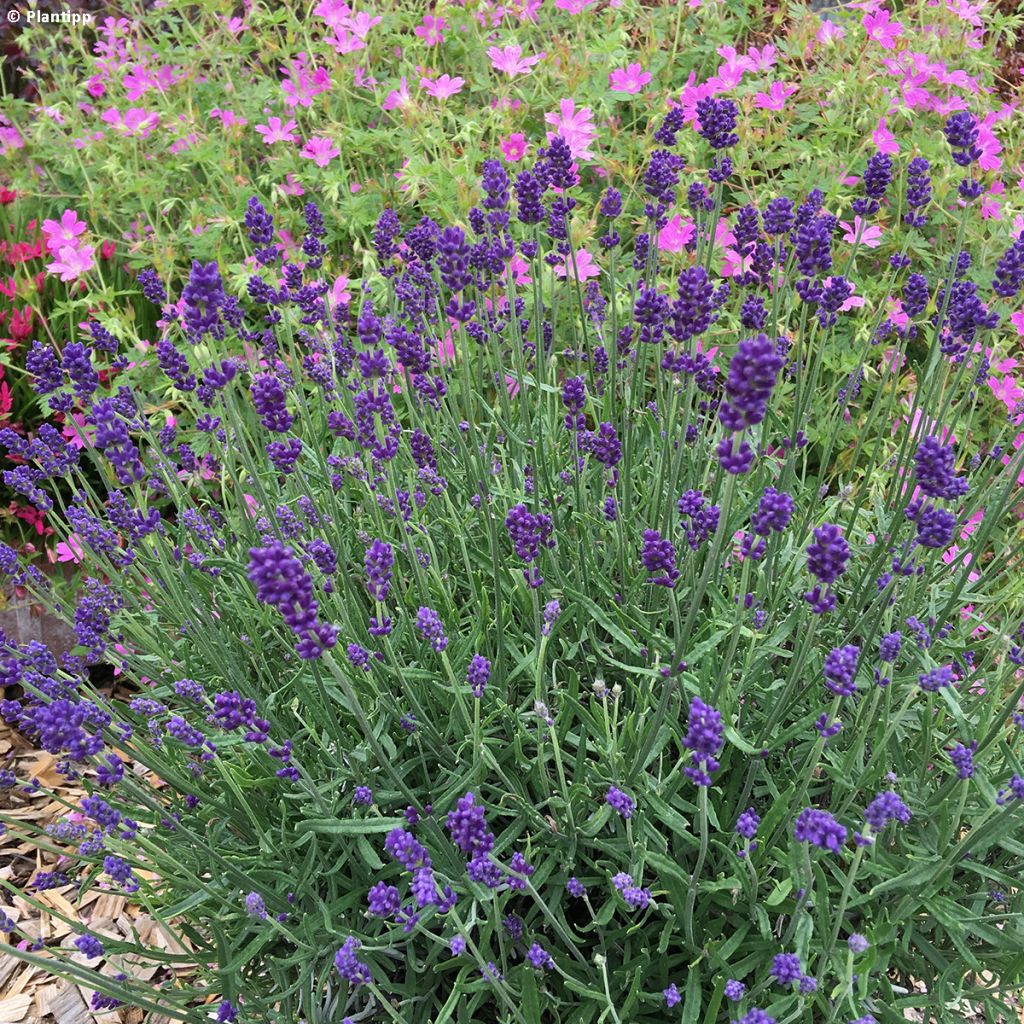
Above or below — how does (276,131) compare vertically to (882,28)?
below

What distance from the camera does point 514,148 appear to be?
410 cm

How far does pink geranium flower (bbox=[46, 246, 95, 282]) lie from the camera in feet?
13.8

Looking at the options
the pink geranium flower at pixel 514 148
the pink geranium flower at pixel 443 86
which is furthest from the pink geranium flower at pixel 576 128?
the pink geranium flower at pixel 443 86

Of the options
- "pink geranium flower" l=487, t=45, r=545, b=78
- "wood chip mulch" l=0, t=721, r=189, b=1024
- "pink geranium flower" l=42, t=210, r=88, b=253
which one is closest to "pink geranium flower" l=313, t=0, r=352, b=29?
"pink geranium flower" l=487, t=45, r=545, b=78

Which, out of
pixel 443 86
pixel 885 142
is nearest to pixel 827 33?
pixel 885 142

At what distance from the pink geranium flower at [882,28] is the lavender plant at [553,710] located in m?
2.07

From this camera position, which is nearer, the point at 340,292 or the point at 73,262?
the point at 340,292

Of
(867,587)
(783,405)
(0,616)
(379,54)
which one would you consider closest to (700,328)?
(867,587)

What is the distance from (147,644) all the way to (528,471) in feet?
3.94

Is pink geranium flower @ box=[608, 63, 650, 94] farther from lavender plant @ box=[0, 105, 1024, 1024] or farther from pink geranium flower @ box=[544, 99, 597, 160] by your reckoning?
lavender plant @ box=[0, 105, 1024, 1024]

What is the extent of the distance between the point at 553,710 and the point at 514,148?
2647 mm

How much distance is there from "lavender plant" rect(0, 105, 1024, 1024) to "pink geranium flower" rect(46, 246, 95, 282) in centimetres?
168

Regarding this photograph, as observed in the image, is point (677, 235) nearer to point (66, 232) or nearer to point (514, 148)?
point (514, 148)

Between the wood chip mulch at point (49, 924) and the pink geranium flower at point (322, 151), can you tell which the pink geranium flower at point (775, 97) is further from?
the wood chip mulch at point (49, 924)
